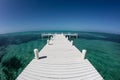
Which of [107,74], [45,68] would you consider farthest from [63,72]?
[107,74]

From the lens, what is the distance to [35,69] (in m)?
6.18

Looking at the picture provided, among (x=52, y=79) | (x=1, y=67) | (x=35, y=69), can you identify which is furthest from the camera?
(x=1, y=67)

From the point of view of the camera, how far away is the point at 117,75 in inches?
418

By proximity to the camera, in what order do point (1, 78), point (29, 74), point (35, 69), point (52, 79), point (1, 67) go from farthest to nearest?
1. point (1, 67)
2. point (1, 78)
3. point (35, 69)
4. point (29, 74)
5. point (52, 79)

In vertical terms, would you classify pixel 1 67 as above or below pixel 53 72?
below

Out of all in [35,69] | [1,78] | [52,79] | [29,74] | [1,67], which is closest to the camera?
[52,79]

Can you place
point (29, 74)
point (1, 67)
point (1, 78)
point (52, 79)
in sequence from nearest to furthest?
point (52, 79)
point (29, 74)
point (1, 78)
point (1, 67)

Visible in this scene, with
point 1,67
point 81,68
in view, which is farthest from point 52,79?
point 1,67

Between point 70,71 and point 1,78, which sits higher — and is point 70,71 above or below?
above

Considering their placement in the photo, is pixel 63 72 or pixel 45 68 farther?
pixel 45 68

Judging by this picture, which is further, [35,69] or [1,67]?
[1,67]

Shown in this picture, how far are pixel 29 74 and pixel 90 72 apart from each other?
12.8ft

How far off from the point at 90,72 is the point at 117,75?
6.95m

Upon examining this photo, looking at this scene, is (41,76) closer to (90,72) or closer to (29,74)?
(29,74)
